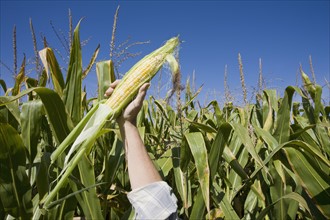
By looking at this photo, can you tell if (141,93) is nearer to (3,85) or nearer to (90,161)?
(90,161)

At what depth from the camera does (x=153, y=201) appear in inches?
53.8

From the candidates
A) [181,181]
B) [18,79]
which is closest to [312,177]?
[181,181]

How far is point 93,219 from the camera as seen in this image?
57.8 inches

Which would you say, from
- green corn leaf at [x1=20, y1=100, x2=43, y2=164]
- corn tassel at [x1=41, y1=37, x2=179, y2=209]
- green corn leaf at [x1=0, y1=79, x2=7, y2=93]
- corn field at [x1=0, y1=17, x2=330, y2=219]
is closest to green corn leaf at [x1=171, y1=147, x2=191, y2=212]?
corn field at [x1=0, y1=17, x2=330, y2=219]

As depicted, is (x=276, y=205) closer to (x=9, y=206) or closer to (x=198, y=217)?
(x=198, y=217)

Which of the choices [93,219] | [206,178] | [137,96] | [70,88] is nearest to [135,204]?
[93,219]

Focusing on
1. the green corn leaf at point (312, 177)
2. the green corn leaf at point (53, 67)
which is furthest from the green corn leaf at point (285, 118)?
the green corn leaf at point (53, 67)

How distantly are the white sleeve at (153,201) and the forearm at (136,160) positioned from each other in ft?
0.12

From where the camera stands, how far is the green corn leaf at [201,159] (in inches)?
55.2

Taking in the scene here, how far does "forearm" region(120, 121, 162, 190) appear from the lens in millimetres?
1414

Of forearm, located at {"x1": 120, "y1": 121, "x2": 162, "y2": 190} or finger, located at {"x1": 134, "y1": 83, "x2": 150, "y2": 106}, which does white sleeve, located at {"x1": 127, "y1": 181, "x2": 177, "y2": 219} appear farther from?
finger, located at {"x1": 134, "y1": 83, "x2": 150, "y2": 106}

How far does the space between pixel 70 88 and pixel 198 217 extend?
3.17 ft

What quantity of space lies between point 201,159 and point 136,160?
333 millimetres

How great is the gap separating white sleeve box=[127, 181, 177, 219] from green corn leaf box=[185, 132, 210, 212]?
17 cm
